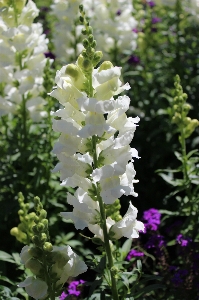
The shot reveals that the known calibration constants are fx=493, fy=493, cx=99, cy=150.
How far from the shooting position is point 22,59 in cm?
413

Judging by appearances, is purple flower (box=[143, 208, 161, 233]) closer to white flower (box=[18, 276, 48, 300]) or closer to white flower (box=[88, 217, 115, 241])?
white flower (box=[88, 217, 115, 241])

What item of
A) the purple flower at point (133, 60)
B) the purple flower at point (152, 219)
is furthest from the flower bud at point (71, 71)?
the purple flower at point (133, 60)

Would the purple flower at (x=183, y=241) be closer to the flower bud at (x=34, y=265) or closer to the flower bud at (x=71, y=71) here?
the flower bud at (x=34, y=265)

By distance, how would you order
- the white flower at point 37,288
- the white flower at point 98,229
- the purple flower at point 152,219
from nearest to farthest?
the white flower at point 37,288 < the white flower at point 98,229 < the purple flower at point 152,219

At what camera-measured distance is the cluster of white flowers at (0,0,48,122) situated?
3902 millimetres

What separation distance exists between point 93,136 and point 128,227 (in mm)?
545

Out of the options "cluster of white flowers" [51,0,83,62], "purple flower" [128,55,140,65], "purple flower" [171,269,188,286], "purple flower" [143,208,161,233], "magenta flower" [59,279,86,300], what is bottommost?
"magenta flower" [59,279,86,300]

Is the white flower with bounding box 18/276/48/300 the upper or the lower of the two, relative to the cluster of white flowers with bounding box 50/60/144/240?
lower

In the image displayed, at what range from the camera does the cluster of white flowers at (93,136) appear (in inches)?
97.5

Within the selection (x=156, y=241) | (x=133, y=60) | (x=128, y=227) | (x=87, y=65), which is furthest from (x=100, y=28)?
(x=128, y=227)

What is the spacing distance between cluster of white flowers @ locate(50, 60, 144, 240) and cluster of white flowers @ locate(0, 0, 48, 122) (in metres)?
1.48

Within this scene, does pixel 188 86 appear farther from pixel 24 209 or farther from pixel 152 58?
pixel 24 209

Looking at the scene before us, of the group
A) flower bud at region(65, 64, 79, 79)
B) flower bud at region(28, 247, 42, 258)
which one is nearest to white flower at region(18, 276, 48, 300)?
flower bud at region(28, 247, 42, 258)

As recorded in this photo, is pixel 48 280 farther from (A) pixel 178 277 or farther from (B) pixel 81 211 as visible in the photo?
(A) pixel 178 277
